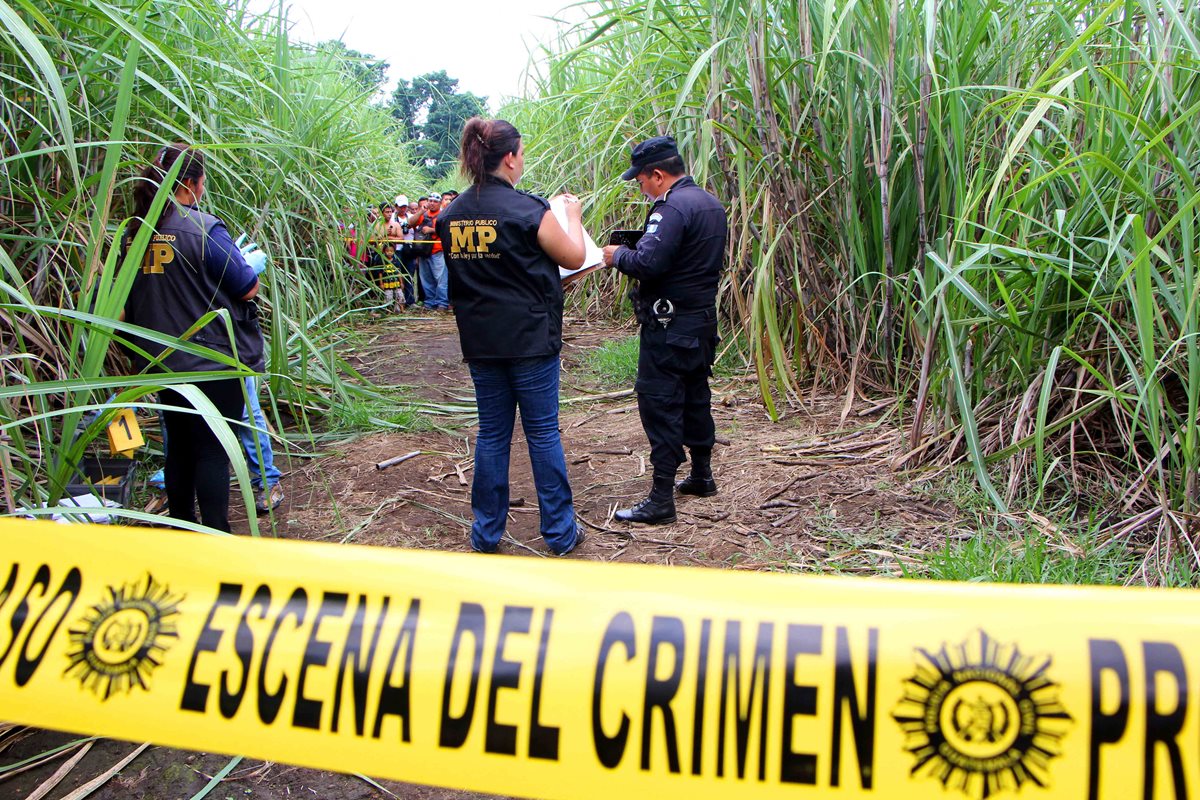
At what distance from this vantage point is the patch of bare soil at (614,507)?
212cm

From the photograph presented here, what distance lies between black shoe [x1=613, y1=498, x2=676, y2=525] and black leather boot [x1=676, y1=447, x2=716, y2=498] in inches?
12.6

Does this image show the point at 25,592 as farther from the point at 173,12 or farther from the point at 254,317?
the point at 173,12

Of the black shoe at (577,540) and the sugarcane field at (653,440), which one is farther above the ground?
the sugarcane field at (653,440)

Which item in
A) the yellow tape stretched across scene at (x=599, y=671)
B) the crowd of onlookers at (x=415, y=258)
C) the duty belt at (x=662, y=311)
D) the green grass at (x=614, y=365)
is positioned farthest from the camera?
the crowd of onlookers at (x=415, y=258)

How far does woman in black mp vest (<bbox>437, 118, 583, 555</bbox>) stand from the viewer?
3080 mm

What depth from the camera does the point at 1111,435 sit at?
3059mm

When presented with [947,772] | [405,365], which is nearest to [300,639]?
[947,772]

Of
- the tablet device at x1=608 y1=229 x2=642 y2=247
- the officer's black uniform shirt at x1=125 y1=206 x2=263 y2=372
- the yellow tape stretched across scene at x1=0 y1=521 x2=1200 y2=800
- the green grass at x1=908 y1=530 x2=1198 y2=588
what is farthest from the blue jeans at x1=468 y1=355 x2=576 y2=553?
the yellow tape stretched across scene at x1=0 y1=521 x2=1200 y2=800

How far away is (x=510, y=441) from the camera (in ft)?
11.2

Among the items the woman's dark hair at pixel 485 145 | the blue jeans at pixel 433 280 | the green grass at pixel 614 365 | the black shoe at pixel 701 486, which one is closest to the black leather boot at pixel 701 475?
the black shoe at pixel 701 486

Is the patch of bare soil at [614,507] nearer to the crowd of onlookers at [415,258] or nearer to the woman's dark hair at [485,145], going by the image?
the woman's dark hair at [485,145]

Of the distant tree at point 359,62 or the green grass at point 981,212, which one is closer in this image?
the green grass at point 981,212

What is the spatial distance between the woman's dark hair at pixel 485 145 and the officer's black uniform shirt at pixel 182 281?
3.06ft

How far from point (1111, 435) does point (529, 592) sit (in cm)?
255
